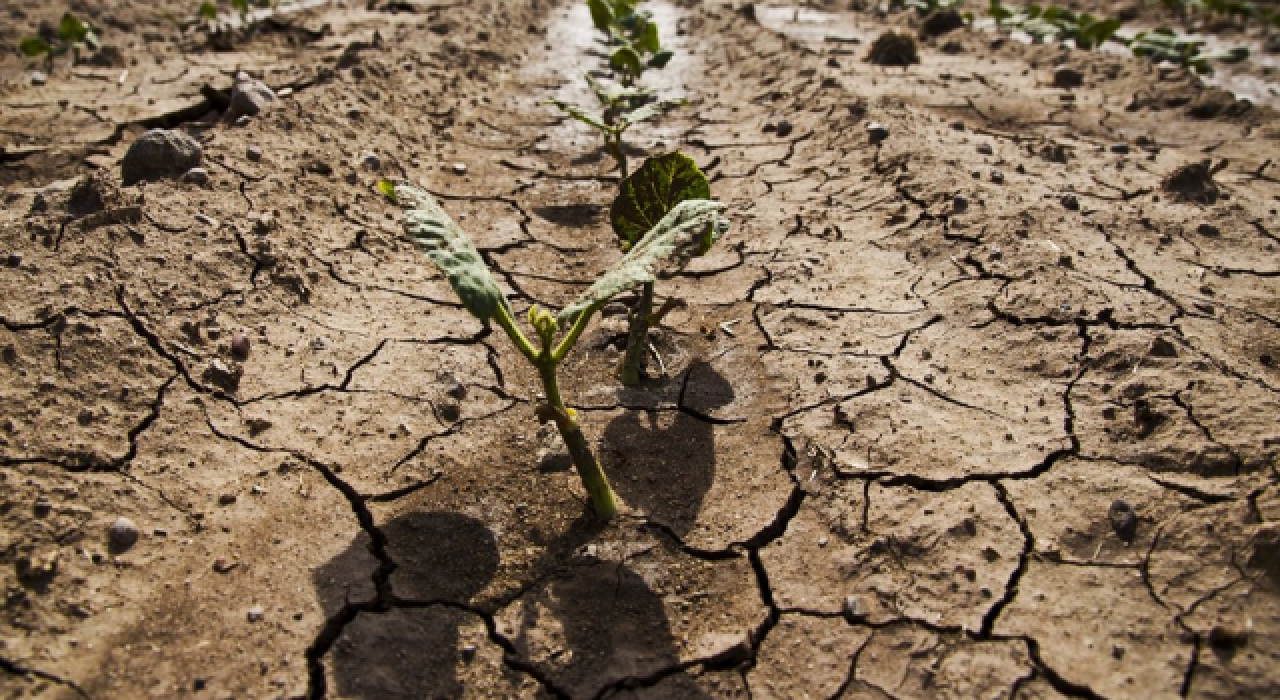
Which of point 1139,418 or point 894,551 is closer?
point 894,551

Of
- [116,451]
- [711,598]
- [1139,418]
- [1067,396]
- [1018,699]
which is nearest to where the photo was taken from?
[1018,699]

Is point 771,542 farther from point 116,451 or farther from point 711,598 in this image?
point 116,451

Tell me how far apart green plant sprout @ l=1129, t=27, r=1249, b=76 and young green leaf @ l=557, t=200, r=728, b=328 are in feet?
16.6

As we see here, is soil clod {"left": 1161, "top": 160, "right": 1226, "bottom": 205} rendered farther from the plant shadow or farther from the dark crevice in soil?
the dark crevice in soil

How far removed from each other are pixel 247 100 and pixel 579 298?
9.14ft

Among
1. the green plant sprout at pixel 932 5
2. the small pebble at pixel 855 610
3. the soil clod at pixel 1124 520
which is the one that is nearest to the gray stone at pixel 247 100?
the small pebble at pixel 855 610

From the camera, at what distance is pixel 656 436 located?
2598 mm

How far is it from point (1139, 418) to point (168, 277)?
2962mm

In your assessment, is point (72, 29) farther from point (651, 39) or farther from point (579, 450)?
point (579, 450)

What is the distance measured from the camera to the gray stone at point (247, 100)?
13.3ft

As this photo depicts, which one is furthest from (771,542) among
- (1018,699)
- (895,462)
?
(1018,699)

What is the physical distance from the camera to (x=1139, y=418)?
238cm

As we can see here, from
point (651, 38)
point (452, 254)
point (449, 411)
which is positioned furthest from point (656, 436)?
point (651, 38)

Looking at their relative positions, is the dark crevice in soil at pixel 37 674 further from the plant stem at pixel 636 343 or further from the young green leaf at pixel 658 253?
the plant stem at pixel 636 343
